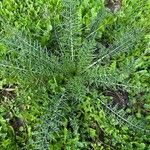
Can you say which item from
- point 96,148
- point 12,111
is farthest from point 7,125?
point 96,148

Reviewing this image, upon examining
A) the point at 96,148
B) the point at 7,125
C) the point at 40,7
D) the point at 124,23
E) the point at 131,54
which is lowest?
the point at 96,148

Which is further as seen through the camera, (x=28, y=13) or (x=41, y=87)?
(x=28, y=13)

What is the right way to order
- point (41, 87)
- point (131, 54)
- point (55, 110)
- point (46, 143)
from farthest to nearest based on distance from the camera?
point (131, 54) < point (41, 87) < point (55, 110) < point (46, 143)

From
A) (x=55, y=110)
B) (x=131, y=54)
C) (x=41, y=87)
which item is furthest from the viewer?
(x=131, y=54)

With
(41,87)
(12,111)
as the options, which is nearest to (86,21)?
(41,87)

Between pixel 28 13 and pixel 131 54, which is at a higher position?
Result: pixel 28 13

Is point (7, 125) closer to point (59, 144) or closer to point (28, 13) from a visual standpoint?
point (59, 144)
